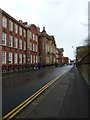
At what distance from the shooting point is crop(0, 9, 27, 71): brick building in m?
45.4

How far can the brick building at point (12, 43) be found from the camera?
4544cm

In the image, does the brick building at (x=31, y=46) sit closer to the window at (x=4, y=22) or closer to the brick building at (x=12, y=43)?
the brick building at (x=12, y=43)

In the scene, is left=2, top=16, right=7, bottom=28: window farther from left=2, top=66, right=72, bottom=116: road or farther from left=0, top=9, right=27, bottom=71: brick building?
left=2, top=66, right=72, bottom=116: road

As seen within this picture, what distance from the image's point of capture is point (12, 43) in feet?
167

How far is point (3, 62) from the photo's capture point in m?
44.8

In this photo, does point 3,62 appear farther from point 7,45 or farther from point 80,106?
point 80,106

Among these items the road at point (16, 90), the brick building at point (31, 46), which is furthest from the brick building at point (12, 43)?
the road at point (16, 90)

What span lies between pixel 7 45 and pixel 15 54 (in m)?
5.82

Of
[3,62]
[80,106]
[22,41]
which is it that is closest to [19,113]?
[80,106]

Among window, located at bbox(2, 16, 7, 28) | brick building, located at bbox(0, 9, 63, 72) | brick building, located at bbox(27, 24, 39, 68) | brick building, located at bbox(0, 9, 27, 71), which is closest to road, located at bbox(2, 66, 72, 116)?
brick building, located at bbox(0, 9, 63, 72)

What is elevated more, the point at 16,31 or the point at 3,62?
the point at 16,31

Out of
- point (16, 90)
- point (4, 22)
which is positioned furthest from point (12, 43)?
point (16, 90)

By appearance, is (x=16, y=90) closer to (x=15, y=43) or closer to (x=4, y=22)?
(x=4, y=22)

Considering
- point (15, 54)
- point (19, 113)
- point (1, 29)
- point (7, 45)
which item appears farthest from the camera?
point (15, 54)
